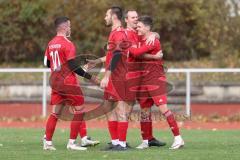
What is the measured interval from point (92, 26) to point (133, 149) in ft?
55.0

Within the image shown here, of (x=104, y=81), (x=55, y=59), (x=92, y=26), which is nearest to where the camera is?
(x=104, y=81)

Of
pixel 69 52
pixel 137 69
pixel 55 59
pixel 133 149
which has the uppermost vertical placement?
pixel 69 52

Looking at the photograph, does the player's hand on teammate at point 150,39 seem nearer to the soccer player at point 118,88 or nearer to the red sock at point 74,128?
the soccer player at point 118,88

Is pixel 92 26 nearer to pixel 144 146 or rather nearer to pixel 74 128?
pixel 144 146

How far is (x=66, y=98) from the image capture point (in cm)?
1308

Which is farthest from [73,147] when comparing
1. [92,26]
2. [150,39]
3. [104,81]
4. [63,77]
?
[92,26]

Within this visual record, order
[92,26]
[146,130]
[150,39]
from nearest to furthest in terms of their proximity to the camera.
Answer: [150,39]
[146,130]
[92,26]

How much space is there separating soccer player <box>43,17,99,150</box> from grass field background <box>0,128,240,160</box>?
14.5 inches

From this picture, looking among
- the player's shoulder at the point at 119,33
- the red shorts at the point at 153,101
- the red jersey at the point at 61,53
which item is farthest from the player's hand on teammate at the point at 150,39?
the red jersey at the point at 61,53

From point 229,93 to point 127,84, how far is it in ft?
36.4

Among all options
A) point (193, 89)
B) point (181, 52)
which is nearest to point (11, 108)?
point (193, 89)

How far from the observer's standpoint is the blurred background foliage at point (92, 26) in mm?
29125

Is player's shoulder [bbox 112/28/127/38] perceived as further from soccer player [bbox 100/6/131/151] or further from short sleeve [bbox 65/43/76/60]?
short sleeve [bbox 65/43/76/60]

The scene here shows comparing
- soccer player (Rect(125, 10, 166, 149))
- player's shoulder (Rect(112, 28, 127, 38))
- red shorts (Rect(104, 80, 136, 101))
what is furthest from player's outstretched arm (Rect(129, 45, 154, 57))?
red shorts (Rect(104, 80, 136, 101))
